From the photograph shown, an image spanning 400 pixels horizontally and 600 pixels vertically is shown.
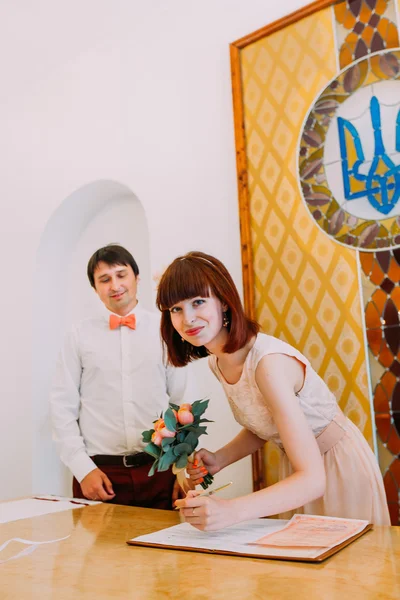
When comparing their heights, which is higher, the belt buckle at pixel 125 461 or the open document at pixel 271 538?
the open document at pixel 271 538

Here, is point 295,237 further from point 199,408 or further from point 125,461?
point 199,408

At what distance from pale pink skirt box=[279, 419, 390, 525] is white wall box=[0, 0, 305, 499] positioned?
114 centimetres

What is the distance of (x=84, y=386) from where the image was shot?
2.79 metres

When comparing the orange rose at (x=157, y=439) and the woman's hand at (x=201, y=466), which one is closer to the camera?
the orange rose at (x=157, y=439)

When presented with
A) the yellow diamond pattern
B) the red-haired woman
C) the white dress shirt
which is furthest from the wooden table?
the yellow diamond pattern

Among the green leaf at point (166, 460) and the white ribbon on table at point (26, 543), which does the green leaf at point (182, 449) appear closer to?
the green leaf at point (166, 460)

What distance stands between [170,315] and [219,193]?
1.62m

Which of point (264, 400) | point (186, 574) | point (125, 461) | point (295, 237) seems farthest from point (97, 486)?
point (295, 237)

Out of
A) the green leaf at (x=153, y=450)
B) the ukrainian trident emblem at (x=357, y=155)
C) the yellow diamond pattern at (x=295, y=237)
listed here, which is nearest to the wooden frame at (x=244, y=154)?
the yellow diamond pattern at (x=295, y=237)

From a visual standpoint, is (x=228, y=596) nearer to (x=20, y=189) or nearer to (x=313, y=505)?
(x=313, y=505)

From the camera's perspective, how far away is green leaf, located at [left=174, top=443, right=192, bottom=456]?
167 cm

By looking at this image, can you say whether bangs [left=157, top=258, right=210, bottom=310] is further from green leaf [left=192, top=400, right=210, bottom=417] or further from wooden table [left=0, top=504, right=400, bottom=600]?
wooden table [left=0, top=504, right=400, bottom=600]

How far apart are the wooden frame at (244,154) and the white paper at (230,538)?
1386 millimetres

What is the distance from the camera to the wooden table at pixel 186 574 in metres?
1.03
